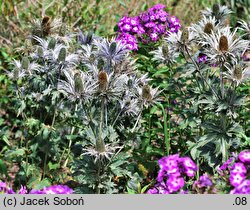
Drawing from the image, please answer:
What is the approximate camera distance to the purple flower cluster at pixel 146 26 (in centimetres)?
449

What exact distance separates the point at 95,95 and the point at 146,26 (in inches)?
52.3

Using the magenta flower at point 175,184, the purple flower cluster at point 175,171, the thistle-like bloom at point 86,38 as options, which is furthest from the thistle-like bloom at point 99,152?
the thistle-like bloom at point 86,38

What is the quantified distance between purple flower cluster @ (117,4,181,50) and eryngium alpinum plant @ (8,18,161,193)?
387 mm

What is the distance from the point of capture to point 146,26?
181 inches

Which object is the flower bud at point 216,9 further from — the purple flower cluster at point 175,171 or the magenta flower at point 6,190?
the magenta flower at point 6,190

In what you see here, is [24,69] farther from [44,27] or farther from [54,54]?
[44,27]

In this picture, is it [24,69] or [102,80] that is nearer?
[102,80]

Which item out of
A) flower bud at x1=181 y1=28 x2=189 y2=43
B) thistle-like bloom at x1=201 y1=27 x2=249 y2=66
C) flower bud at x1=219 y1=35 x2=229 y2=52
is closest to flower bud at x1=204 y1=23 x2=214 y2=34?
flower bud at x1=181 y1=28 x2=189 y2=43

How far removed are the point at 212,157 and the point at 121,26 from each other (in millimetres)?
1461

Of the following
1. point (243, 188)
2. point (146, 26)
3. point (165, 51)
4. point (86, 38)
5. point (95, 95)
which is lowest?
point (243, 188)

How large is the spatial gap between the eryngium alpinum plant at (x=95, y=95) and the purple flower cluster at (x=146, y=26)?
39 cm

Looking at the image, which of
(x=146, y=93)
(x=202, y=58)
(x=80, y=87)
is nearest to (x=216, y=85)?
(x=202, y=58)

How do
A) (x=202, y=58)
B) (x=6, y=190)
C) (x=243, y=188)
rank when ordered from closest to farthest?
1. (x=243, y=188)
2. (x=6, y=190)
3. (x=202, y=58)

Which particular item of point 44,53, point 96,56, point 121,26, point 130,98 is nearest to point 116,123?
point 130,98
